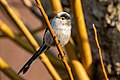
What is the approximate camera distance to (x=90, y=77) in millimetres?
1514

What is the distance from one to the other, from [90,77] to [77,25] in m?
0.24

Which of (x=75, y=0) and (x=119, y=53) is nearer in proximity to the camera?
(x=75, y=0)

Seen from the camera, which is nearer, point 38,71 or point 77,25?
point 77,25

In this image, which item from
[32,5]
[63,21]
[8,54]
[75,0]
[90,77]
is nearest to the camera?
[75,0]

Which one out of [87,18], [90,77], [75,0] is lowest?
[90,77]

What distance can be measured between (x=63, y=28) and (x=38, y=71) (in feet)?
8.75

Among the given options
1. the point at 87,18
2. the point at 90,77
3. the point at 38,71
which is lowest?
the point at 38,71

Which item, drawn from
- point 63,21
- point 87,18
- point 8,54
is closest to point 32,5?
point 87,18

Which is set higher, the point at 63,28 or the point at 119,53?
the point at 63,28

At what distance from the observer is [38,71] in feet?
13.3

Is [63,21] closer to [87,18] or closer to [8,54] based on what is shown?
[87,18]

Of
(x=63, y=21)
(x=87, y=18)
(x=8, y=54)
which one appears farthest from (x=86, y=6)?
(x=8, y=54)

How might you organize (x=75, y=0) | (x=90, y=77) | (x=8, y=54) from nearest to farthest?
(x=75, y=0) < (x=90, y=77) < (x=8, y=54)

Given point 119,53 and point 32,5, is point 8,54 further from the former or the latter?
point 119,53
